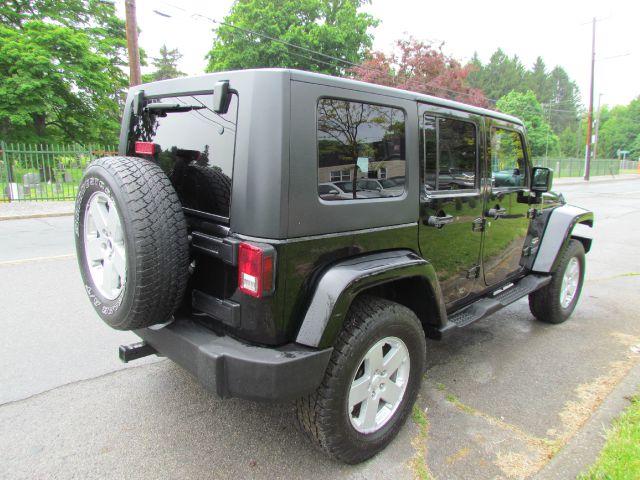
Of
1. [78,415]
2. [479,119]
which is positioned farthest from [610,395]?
[78,415]

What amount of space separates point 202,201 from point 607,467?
2462 mm

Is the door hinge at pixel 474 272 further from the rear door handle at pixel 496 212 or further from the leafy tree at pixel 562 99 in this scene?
the leafy tree at pixel 562 99

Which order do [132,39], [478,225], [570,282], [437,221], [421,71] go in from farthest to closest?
[421,71], [132,39], [570,282], [478,225], [437,221]

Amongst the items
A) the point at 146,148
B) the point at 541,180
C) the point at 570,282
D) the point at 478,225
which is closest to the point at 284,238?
the point at 146,148

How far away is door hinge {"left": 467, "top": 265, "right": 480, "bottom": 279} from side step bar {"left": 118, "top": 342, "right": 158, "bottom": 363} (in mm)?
2276

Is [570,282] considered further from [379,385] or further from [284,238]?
[284,238]

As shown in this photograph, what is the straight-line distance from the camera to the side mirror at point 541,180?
3.99 m

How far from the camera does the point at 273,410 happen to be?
9.09 feet

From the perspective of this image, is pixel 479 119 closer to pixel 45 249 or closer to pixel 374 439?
pixel 374 439

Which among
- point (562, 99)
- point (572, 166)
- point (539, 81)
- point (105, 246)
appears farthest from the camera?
point (562, 99)

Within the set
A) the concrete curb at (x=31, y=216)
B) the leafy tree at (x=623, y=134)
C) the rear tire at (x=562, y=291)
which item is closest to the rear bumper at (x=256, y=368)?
the rear tire at (x=562, y=291)

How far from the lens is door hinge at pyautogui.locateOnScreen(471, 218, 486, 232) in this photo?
126 inches

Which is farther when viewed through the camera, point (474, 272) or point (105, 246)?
point (474, 272)

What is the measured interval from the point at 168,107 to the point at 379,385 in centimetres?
194
